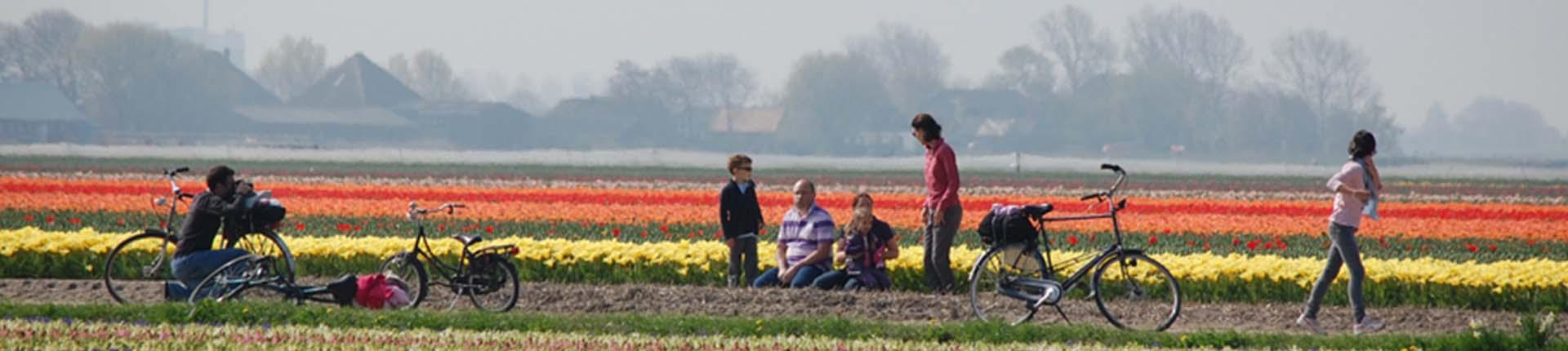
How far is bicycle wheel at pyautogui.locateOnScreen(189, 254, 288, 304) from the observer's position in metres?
14.0

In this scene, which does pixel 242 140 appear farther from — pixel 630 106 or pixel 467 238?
pixel 467 238

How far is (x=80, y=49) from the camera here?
13200cm

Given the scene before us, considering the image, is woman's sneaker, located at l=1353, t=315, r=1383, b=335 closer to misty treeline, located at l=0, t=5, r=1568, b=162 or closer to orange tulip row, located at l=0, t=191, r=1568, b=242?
orange tulip row, located at l=0, t=191, r=1568, b=242

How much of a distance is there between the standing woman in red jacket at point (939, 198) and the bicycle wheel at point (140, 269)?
521cm

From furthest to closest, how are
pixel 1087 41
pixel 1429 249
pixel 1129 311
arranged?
pixel 1087 41 → pixel 1429 249 → pixel 1129 311

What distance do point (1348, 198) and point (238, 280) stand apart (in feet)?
23.0

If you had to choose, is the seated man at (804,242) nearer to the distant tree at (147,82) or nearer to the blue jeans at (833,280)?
the blue jeans at (833,280)

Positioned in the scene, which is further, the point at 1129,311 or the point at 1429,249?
the point at 1429,249

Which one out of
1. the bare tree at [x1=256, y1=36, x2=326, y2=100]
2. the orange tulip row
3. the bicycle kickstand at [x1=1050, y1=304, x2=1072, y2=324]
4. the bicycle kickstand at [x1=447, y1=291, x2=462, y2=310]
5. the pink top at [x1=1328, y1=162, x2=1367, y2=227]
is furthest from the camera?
the bare tree at [x1=256, y1=36, x2=326, y2=100]

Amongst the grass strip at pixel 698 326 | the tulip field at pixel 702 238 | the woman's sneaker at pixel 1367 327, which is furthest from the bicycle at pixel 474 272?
the woman's sneaker at pixel 1367 327

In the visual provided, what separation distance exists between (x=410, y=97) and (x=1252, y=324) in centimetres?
12675

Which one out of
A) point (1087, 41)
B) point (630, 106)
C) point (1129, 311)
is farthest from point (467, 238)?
point (1087, 41)

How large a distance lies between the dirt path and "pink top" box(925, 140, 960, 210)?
0.67m

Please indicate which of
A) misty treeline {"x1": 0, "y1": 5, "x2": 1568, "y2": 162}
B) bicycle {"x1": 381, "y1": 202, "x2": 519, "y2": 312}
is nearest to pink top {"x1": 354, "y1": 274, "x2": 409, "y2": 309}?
bicycle {"x1": 381, "y1": 202, "x2": 519, "y2": 312}
